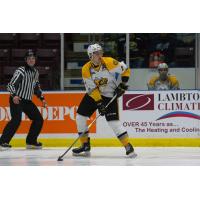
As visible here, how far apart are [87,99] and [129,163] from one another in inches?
50.8

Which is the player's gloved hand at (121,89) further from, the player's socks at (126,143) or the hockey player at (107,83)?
the player's socks at (126,143)

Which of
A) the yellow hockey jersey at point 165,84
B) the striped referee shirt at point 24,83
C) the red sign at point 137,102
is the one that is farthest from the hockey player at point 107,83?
the yellow hockey jersey at point 165,84

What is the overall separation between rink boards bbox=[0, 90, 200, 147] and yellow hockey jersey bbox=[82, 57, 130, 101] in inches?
74.0

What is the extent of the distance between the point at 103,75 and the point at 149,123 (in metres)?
2.16

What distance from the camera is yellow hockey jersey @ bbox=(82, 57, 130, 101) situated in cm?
1013

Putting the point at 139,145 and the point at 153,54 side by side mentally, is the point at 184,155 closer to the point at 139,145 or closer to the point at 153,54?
the point at 139,145

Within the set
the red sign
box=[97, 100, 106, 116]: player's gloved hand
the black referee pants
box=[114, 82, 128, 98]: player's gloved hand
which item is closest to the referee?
the black referee pants

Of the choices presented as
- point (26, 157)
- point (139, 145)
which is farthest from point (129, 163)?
point (139, 145)

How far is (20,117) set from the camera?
1165 centimetres

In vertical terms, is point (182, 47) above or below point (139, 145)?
above

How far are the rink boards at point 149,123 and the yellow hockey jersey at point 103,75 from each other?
74.0 inches

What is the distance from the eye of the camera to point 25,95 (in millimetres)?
11586

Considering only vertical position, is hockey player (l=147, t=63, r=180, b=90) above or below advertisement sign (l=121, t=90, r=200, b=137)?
A: above

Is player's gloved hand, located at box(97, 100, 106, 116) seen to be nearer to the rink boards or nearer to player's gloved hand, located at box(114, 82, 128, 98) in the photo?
player's gloved hand, located at box(114, 82, 128, 98)
